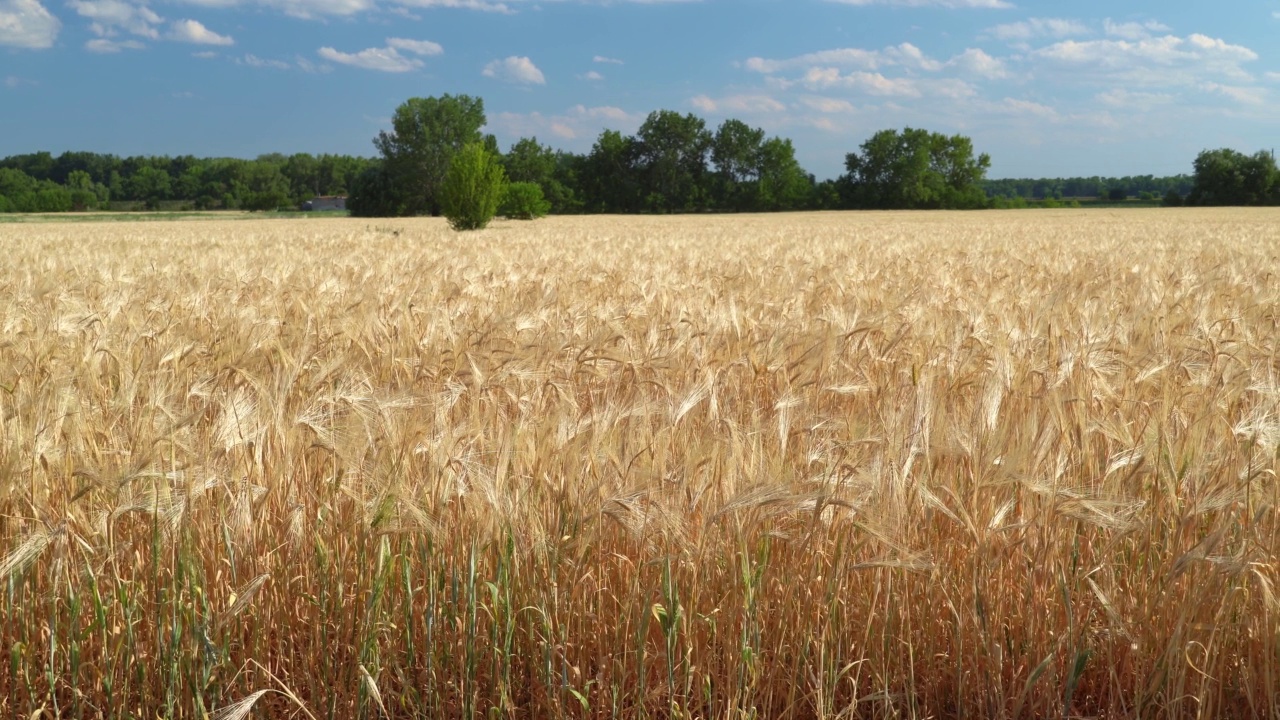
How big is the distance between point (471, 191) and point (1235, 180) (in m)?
65.1

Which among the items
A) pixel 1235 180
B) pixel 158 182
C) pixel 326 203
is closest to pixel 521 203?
pixel 326 203

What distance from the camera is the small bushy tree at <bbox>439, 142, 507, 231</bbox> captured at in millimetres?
26953

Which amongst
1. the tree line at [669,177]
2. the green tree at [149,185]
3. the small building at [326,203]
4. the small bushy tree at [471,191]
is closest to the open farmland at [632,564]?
the small bushy tree at [471,191]


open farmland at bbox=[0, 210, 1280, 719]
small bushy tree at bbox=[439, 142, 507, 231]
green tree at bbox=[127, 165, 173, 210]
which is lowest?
open farmland at bbox=[0, 210, 1280, 719]

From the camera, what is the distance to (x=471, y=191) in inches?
1058

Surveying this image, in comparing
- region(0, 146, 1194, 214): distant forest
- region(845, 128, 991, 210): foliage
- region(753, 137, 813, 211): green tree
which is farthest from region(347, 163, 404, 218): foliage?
region(845, 128, 991, 210): foliage

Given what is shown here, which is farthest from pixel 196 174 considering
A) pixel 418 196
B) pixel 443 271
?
pixel 443 271

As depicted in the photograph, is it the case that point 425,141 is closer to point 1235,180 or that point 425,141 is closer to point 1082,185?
point 1235,180

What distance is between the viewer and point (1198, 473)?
168 cm

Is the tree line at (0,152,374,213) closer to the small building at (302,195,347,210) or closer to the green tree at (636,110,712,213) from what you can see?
the small building at (302,195,347,210)

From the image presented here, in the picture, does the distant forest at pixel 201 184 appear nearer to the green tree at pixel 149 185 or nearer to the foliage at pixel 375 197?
the green tree at pixel 149 185

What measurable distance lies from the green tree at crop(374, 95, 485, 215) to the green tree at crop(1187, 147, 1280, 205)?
56694mm

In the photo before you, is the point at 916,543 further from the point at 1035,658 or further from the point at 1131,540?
the point at 1131,540

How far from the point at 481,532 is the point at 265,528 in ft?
1.77
